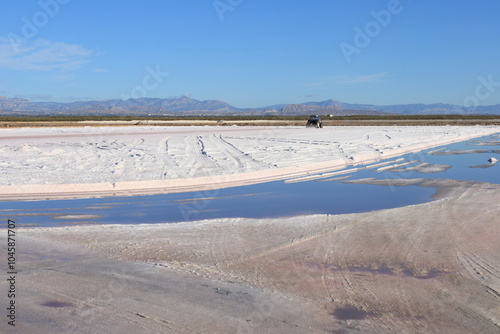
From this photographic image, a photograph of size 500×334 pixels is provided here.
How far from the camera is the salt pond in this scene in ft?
32.9

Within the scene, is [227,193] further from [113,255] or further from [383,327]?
[383,327]

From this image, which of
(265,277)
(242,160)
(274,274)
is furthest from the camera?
(242,160)

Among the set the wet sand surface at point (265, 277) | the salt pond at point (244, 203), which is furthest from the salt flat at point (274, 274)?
the salt pond at point (244, 203)

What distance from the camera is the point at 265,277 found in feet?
20.0

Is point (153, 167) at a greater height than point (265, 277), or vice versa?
point (265, 277)

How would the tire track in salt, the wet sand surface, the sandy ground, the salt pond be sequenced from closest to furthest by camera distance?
the wet sand surface, the salt pond, the sandy ground, the tire track in salt

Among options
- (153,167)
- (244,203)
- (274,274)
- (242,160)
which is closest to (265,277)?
(274,274)

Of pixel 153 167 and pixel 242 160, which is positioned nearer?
pixel 153 167

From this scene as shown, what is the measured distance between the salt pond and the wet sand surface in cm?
99

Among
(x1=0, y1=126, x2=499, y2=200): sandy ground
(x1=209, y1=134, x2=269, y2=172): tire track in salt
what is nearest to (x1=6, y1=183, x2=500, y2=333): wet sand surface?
(x1=0, y1=126, x2=499, y2=200): sandy ground

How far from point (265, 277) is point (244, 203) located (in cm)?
539

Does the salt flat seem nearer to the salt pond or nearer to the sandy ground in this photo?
the salt pond

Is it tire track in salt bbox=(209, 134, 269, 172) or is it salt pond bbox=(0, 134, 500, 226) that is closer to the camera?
salt pond bbox=(0, 134, 500, 226)

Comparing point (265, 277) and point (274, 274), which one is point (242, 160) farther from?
point (265, 277)
